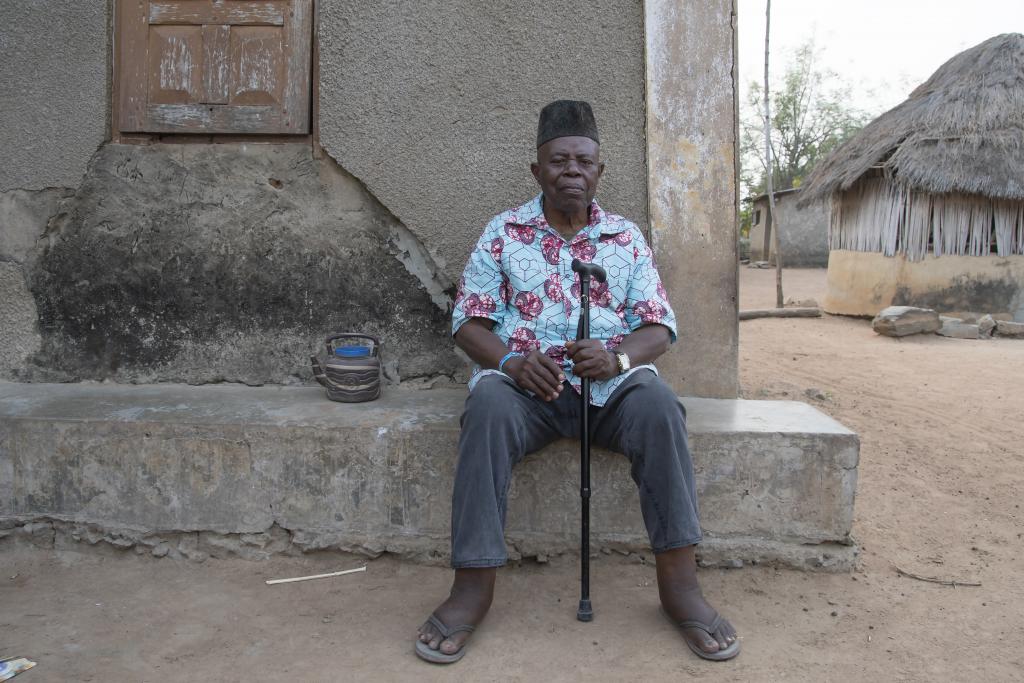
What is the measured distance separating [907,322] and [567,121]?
7.55m

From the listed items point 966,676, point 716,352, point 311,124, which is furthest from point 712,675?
point 311,124

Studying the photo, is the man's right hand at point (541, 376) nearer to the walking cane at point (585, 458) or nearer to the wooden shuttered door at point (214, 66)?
the walking cane at point (585, 458)

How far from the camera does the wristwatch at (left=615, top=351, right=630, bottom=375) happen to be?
2.66m

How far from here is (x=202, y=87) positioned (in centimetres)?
365

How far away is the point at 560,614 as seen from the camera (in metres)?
2.67

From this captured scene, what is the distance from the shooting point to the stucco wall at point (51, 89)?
142 inches

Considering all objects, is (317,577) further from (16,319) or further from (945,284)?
(945,284)

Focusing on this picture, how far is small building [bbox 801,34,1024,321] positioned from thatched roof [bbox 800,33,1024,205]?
0.01 metres

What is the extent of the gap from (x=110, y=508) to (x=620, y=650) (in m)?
1.96

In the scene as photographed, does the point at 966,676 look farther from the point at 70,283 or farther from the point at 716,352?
the point at 70,283

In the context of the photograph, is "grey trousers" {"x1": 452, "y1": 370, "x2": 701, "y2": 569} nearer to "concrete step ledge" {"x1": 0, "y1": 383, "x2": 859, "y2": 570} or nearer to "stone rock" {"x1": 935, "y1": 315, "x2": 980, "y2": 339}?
"concrete step ledge" {"x1": 0, "y1": 383, "x2": 859, "y2": 570}

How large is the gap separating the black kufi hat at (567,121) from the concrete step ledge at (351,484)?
108 centimetres

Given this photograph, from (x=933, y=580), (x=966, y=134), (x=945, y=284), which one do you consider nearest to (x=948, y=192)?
(x=966, y=134)

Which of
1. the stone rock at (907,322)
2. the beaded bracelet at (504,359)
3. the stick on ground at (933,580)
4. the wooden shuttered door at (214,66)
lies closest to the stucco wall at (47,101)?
the wooden shuttered door at (214,66)
